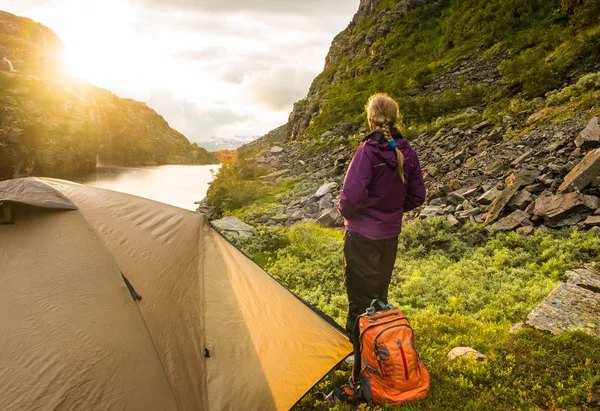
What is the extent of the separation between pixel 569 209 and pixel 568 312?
4.68 m

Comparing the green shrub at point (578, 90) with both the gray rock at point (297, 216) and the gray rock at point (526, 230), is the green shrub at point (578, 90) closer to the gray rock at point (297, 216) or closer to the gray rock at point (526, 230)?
the gray rock at point (526, 230)

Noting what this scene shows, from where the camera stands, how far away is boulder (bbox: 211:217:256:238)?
10.9 m

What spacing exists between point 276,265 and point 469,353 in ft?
17.9

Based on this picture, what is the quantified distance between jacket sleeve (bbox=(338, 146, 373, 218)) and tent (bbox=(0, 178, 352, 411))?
158 centimetres

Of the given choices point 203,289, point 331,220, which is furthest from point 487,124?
point 203,289

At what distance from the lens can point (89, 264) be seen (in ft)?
10.8

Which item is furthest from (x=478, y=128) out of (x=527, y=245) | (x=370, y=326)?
(x=370, y=326)

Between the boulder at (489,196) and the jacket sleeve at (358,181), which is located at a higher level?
the jacket sleeve at (358,181)

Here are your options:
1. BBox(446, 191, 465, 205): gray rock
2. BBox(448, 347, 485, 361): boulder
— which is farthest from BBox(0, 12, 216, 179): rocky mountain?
BBox(448, 347, 485, 361): boulder

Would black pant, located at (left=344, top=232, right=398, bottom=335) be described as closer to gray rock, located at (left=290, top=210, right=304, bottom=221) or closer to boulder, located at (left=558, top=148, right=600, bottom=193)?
boulder, located at (left=558, top=148, right=600, bottom=193)

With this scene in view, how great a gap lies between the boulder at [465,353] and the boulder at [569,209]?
242 inches

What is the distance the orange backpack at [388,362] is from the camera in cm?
339

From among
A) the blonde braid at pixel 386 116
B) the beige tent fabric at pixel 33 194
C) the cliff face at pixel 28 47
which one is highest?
the cliff face at pixel 28 47

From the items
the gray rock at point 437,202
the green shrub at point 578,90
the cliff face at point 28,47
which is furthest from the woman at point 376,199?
the cliff face at point 28,47
